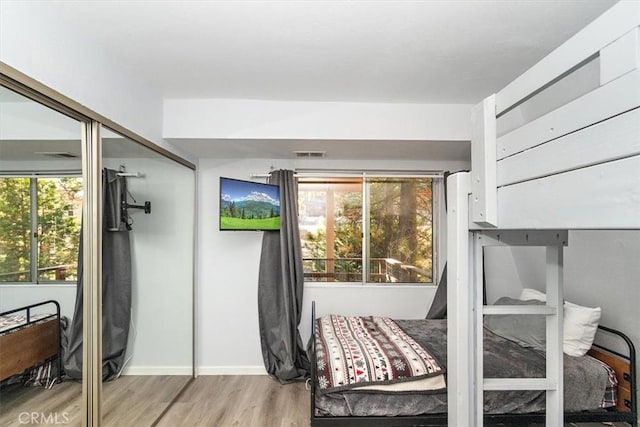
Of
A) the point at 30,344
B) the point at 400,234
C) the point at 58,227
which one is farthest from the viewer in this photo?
the point at 400,234

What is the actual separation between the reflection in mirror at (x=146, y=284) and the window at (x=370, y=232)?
1372 millimetres

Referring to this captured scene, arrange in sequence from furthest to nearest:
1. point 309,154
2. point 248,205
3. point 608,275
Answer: point 309,154
point 248,205
point 608,275

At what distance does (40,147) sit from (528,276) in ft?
12.9

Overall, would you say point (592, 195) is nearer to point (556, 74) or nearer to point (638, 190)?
point (638, 190)

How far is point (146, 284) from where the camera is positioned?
2.61 m

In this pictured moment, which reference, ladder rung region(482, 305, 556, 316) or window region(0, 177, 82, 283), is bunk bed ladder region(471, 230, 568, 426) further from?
window region(0, 177, 82, 283)

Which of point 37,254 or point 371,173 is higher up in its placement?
point 371,173

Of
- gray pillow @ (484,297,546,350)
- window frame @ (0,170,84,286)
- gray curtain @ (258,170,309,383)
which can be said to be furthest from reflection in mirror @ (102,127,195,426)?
gray pillow @ (484,297,546,350)

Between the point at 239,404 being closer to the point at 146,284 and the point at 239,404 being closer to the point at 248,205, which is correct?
the point at 146,284

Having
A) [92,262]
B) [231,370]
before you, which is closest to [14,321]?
[92,262]

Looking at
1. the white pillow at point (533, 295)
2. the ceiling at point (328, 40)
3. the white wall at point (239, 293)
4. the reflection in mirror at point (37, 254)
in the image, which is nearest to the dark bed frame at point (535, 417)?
the white pillow at point (533, 295)

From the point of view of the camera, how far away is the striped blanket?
7.30 feet

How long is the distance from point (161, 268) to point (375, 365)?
1925 millimetres

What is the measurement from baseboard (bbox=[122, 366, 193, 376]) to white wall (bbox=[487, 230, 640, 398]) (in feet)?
11.5
